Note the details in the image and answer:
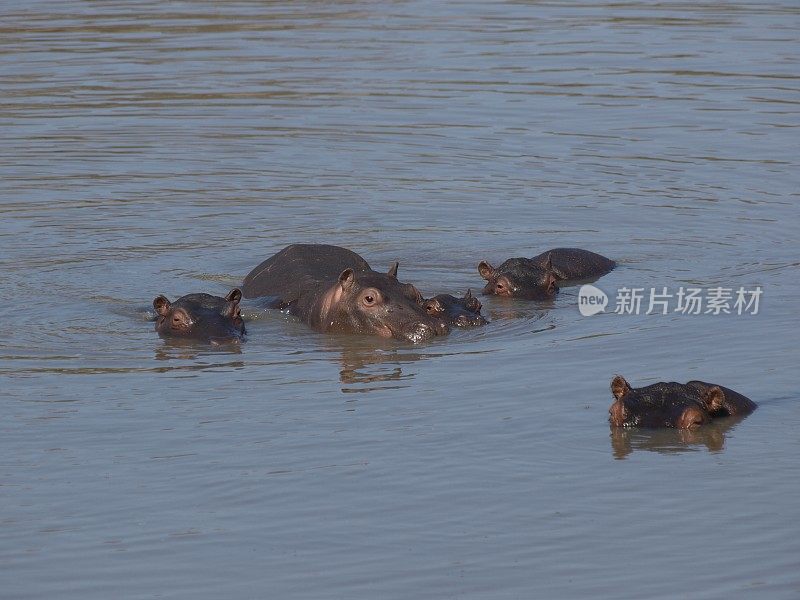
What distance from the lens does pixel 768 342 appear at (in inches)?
403

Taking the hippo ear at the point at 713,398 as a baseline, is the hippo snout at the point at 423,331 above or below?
below

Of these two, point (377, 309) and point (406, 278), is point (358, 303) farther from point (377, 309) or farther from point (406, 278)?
point (406, 278)

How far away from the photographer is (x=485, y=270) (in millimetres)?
12398

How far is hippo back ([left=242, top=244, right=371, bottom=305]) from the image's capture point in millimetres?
12117

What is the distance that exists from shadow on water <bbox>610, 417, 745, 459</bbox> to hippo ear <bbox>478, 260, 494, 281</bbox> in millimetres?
4132

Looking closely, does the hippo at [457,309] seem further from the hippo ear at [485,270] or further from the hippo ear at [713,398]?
the hippo ear at [713,398]

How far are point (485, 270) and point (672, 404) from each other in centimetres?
415

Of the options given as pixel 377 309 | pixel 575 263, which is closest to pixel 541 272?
pixel 575 263

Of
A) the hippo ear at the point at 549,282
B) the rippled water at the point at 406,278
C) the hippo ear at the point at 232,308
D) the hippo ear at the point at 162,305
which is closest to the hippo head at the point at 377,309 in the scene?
the rippled water at the point at 406,278

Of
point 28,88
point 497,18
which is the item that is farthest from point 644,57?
point 28,88

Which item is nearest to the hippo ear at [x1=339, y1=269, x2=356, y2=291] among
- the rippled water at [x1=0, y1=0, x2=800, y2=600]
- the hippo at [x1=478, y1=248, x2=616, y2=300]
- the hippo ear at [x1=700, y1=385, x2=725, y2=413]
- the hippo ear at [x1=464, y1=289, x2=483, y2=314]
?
the rippled water at [x1=0, y1=0, x2=800, y2=600]

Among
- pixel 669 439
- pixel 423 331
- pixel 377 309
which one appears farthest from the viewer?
pixel 377 309

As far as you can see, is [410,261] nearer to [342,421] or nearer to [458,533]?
[342,421]

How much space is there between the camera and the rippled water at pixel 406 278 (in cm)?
666
